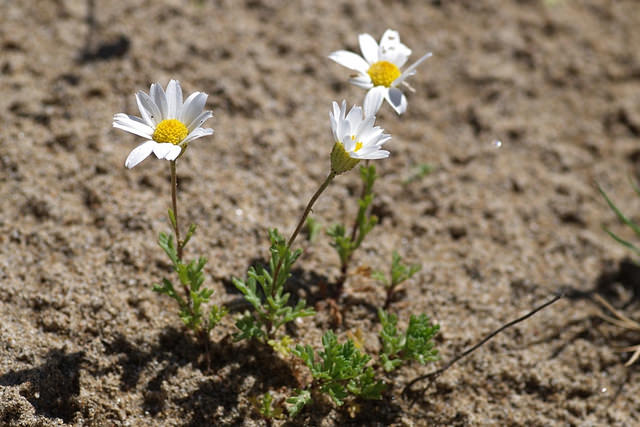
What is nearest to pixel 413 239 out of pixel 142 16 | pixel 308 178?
pixel 308 178

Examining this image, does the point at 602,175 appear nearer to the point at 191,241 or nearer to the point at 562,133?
the point at 562,133

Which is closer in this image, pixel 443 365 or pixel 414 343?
pixel 414 343

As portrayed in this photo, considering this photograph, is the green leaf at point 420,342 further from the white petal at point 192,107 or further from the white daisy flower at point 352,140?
the white petal at point 192,107

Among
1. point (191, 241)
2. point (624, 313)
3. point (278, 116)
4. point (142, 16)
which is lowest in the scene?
point (624, 313)

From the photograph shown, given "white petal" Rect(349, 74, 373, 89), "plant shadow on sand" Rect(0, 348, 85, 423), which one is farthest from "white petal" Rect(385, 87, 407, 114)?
"plant shadow on sand" Rect(0, 348, 85, 423)

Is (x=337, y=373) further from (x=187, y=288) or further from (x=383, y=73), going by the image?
(x=383, y=73)

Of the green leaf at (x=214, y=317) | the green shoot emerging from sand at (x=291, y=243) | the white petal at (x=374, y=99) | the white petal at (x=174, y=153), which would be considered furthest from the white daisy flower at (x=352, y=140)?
the green leaf at (x=214, y=317)

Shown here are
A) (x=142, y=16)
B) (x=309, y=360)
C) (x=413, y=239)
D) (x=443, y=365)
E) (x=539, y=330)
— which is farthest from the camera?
(x=142, y=16)

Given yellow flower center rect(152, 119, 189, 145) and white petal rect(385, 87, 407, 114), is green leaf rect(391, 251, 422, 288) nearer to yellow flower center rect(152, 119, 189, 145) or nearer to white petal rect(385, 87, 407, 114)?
white petal rect(385, 87, 407, 114)
